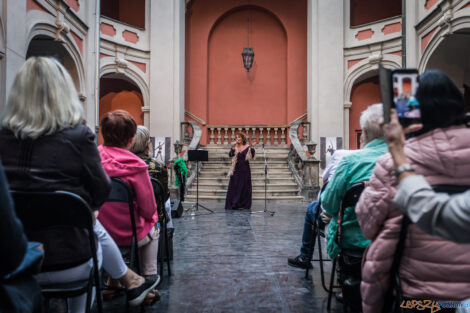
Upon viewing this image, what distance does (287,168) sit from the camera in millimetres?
10719

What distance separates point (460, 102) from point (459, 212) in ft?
1.53

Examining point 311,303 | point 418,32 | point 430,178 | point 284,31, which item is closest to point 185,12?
point 284,31

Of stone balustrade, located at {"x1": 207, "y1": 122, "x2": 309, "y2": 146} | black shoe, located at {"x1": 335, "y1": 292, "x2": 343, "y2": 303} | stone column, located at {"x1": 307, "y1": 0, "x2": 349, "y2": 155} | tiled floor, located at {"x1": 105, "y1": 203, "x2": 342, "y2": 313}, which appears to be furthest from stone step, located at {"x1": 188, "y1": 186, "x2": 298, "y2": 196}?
black shoe, located at {"x1": 335, "y1": 292, "x2": 343, "y2": 303}

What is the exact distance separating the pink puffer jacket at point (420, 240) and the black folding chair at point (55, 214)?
1117 mm

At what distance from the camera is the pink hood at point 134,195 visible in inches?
91.2

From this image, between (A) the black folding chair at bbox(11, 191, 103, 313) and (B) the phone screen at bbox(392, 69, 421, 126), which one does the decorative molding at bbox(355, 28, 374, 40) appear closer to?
(B) the phone screen at bbox(392, 69, 421, 126)

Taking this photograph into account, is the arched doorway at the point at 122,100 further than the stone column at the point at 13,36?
Yes

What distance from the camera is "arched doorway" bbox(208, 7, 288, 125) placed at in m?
13.6

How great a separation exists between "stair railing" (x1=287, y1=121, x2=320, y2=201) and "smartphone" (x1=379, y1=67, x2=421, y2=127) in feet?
27.1

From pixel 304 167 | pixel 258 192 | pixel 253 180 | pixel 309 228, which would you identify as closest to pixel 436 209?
pixel 309 228

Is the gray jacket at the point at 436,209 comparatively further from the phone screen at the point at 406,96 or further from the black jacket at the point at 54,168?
the black jacket at the point at 54,168

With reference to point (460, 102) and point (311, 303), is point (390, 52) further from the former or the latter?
point (460, 102)

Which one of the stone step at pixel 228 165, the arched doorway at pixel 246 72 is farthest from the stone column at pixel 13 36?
the arched doorway at pixel 246 72

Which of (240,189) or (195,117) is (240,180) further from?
(195,117)
